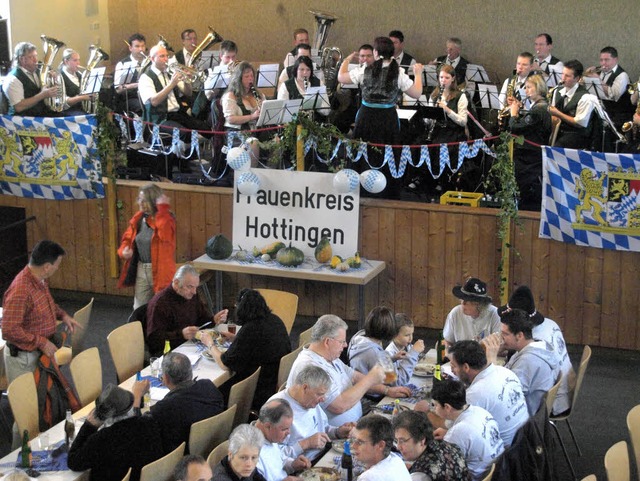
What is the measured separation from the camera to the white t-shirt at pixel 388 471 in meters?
5.04

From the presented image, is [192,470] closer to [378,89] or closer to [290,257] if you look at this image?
[290,257]

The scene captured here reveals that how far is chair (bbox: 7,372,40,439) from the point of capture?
6.09 meters

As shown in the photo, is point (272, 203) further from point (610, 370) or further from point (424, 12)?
point (424, 12)

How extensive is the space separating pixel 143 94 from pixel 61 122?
1.94 meters

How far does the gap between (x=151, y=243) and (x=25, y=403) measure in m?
2.56

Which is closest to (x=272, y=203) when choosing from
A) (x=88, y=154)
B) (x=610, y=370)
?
(x=88, y=154)

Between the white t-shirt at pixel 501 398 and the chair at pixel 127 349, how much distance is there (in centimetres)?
250

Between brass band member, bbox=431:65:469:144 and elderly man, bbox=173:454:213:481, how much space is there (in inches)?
262

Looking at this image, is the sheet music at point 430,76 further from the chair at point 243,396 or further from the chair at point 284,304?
the chair at point 243,396

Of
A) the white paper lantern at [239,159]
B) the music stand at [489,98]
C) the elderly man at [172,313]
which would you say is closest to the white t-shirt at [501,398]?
the elderly man at [172,313]

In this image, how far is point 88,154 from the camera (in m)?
9.78

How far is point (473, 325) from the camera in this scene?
7.43m

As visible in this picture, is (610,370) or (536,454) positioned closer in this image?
(536,454)

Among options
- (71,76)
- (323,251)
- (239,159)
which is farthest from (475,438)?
(71,76)
